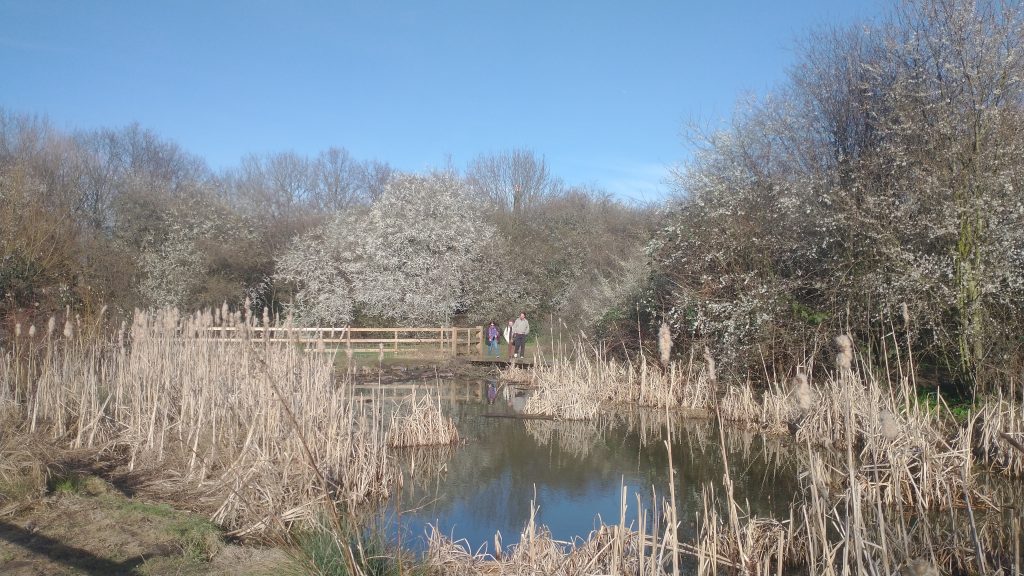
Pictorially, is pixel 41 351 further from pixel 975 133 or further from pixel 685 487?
pixel 975 133

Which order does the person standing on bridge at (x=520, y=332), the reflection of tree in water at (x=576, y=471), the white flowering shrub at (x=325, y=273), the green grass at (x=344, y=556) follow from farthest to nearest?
1. the white flowering shrub at (x=325, y=273)
2. the person standing on bridge at (x=520, y=332)
3. the reflection of tree in water at (x=576, y=471)
4. the green grass at (x=344, y=556)

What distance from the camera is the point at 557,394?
11.5 meters

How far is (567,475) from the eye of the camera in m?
8.34

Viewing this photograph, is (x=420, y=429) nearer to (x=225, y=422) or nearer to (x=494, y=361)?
(x=225, y=422)

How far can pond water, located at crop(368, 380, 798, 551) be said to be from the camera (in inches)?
256

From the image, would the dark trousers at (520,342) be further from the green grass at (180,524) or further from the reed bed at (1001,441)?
the green grass at (180,524)

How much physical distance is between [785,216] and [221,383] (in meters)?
8.90

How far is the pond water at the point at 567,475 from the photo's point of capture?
6508 mm

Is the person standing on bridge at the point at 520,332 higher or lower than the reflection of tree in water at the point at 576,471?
higher

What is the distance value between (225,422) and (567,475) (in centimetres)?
369

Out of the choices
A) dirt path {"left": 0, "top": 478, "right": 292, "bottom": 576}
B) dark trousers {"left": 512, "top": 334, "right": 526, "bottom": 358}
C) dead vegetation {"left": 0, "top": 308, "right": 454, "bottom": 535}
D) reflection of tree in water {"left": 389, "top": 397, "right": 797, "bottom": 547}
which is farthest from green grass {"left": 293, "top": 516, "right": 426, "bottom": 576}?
dark trousers {"left": 512, "top": 334, "right": 526, "bottom": 358}

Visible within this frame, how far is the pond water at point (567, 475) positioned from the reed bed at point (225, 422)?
67cm

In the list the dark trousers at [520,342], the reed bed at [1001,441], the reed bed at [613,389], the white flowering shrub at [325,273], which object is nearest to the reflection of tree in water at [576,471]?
the reed bed at [613,389]

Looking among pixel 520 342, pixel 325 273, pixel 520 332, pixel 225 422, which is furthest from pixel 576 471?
pixel 325 273
